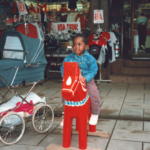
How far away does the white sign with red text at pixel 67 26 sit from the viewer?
352 inches

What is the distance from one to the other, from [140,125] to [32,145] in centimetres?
199

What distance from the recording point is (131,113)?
17.3 feet

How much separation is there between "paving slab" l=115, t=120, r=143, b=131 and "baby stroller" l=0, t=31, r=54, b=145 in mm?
1255

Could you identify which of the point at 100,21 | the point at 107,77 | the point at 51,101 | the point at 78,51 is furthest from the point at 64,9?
the point at 78,51

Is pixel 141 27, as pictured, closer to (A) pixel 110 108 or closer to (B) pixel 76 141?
(A) pixel 110 108

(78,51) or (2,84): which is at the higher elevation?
(78,51)

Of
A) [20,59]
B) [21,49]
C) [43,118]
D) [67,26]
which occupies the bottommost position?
[43,118]

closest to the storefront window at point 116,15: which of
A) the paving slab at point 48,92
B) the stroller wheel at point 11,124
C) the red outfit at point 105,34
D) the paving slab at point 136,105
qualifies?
the red outfit at point 105,34

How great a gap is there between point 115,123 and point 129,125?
0.26 meters

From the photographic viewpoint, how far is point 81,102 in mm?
3291

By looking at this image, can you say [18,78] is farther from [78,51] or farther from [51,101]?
[51,101]

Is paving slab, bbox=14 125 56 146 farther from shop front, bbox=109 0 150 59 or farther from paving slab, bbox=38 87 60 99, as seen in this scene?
shop front, bbox=109 0 150 59

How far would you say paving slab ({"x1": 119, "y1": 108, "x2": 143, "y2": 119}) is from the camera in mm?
5109

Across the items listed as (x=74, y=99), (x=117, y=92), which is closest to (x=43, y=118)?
(x=74, y=99)
